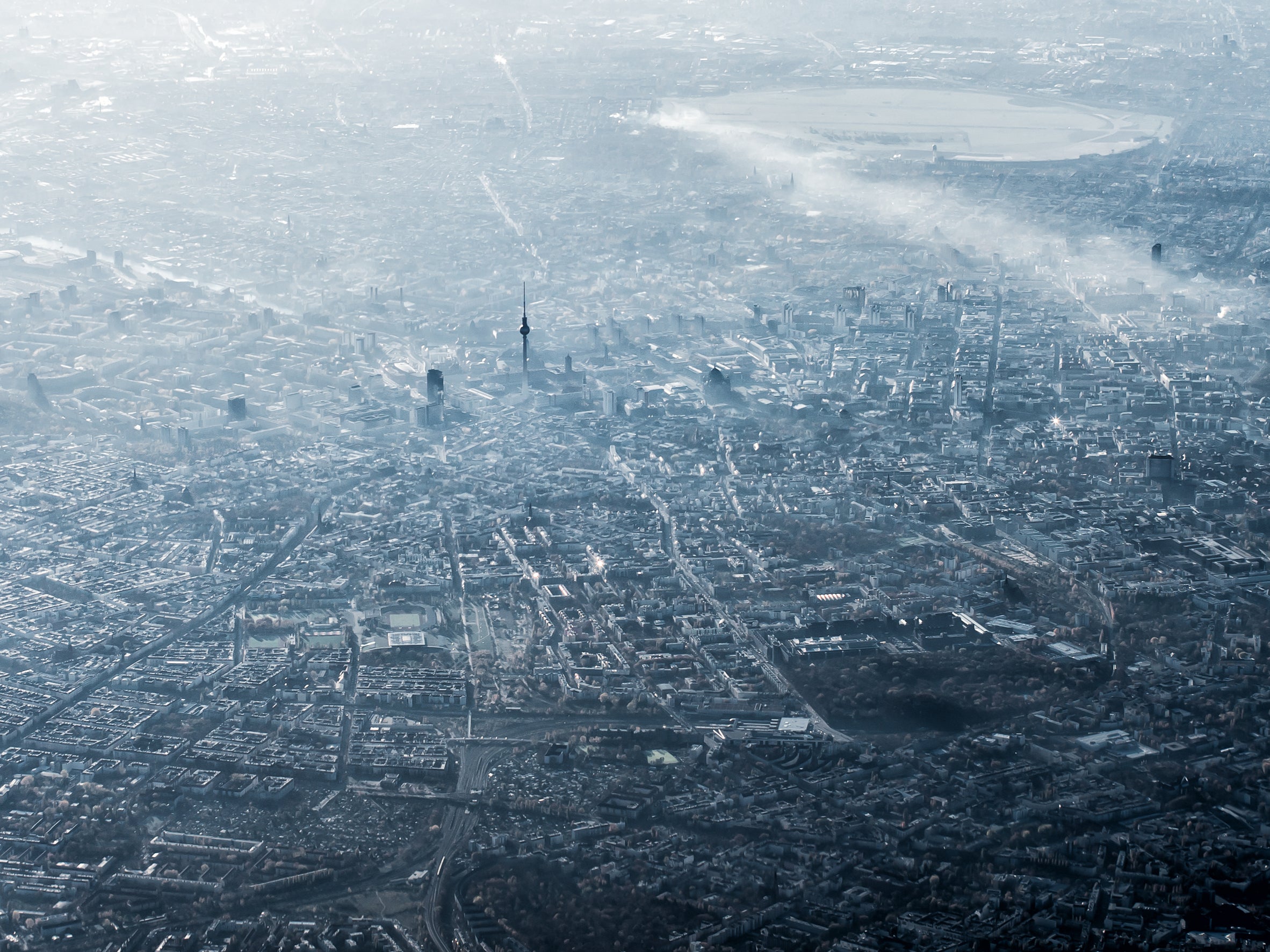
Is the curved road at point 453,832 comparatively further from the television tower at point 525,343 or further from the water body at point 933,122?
the water body at point 933,122

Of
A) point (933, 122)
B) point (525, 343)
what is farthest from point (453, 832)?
point (933, 122)

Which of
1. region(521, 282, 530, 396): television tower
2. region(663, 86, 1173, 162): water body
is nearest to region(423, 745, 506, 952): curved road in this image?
region(521, 282, 530, 396): television tower

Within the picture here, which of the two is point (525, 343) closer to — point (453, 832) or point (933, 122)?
point (453, 832)

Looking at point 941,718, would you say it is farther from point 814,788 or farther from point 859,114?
point 859,114

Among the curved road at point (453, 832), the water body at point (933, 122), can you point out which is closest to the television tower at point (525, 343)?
the curved road at point (453, 832)

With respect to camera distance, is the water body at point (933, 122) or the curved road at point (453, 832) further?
the water body at point (933, 122)

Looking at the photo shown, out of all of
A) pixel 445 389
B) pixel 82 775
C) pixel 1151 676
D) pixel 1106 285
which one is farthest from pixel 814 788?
pixel 1106 285

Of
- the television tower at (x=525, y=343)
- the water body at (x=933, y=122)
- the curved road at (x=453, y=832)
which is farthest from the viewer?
the water body at (x=933, y=122)
